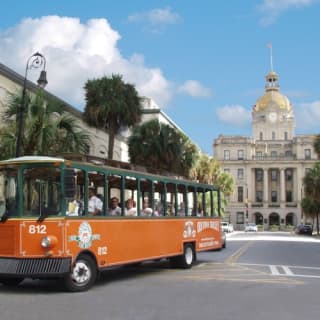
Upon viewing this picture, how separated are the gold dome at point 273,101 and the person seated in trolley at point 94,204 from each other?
129066 mm

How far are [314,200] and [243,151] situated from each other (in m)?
57.0

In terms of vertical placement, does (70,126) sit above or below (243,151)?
below

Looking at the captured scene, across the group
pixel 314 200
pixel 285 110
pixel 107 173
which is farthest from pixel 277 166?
pixel 107 173

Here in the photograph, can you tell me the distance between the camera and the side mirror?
12.1 meters

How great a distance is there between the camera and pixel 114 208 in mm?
14141

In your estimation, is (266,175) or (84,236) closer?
(84,236)

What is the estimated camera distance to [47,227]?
1192 cm

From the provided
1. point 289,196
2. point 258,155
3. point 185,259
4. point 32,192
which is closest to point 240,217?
point 289,196

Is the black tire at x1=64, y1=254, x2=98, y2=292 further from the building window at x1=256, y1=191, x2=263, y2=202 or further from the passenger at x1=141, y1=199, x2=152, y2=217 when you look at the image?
the building window at x1=256, y1=191, x2=263, y2=202

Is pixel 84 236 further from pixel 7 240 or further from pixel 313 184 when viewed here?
pixel 313 184

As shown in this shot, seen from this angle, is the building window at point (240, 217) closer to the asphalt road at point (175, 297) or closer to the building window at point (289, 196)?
the building window at point (289, 196)

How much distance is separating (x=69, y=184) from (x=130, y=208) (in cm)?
302

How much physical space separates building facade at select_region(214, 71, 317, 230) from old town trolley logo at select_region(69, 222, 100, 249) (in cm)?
11488

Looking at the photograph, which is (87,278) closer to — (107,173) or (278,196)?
(107,173)
